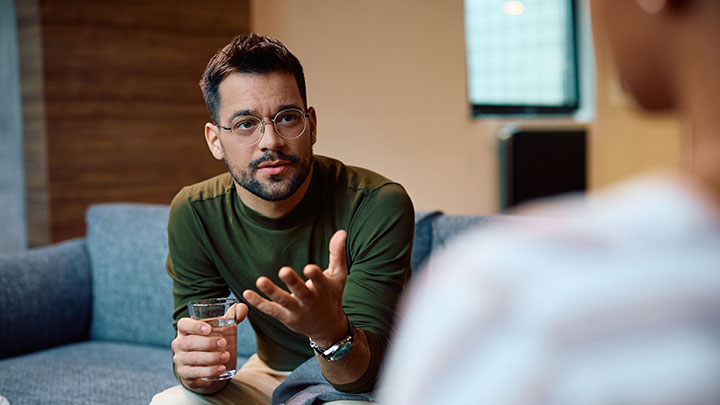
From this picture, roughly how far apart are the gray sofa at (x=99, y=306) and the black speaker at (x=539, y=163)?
11.6 ft

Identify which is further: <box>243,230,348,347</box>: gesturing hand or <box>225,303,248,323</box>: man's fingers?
<box>225,303,248,323</box>: man's fingers

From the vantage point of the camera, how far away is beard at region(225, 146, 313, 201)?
5.20 feet

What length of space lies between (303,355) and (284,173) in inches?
17.4

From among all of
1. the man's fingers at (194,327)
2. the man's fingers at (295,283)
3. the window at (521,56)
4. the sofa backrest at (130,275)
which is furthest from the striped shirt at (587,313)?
the window at (521,56)

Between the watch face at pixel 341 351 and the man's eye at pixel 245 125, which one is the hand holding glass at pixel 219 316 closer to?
the watch face at pixel 341 351

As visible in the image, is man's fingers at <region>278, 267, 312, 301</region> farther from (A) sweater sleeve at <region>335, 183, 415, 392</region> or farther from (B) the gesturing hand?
(A) sweater sleeve at <region>335, 183, 415, 392</region>

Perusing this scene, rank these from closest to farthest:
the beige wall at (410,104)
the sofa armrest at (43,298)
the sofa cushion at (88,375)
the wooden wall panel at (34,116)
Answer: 1. the sofa cushion at (88,375)
2. the sofa armrest at (43,298)
3. the wooden wall panel at (34,116)
4. the beige wall at (410,104)

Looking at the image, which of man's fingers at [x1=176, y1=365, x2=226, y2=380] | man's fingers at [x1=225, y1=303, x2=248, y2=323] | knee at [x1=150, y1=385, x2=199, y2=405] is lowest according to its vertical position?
knee at [x1=150, y1=385, x2=199, y2=405]

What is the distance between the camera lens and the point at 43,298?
8.02 ft

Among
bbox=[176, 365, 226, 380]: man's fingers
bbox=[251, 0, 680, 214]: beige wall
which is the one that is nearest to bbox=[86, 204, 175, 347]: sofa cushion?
bbox=[176, 365, 226, 380]: man's fingers

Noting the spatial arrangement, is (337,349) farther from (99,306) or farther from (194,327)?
(99,306)

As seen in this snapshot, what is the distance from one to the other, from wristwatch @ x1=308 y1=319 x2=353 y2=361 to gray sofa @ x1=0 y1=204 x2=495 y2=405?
31.8 inches

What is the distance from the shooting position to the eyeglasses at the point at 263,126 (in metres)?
1.59

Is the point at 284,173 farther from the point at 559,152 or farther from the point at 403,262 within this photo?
the point at 559,152
